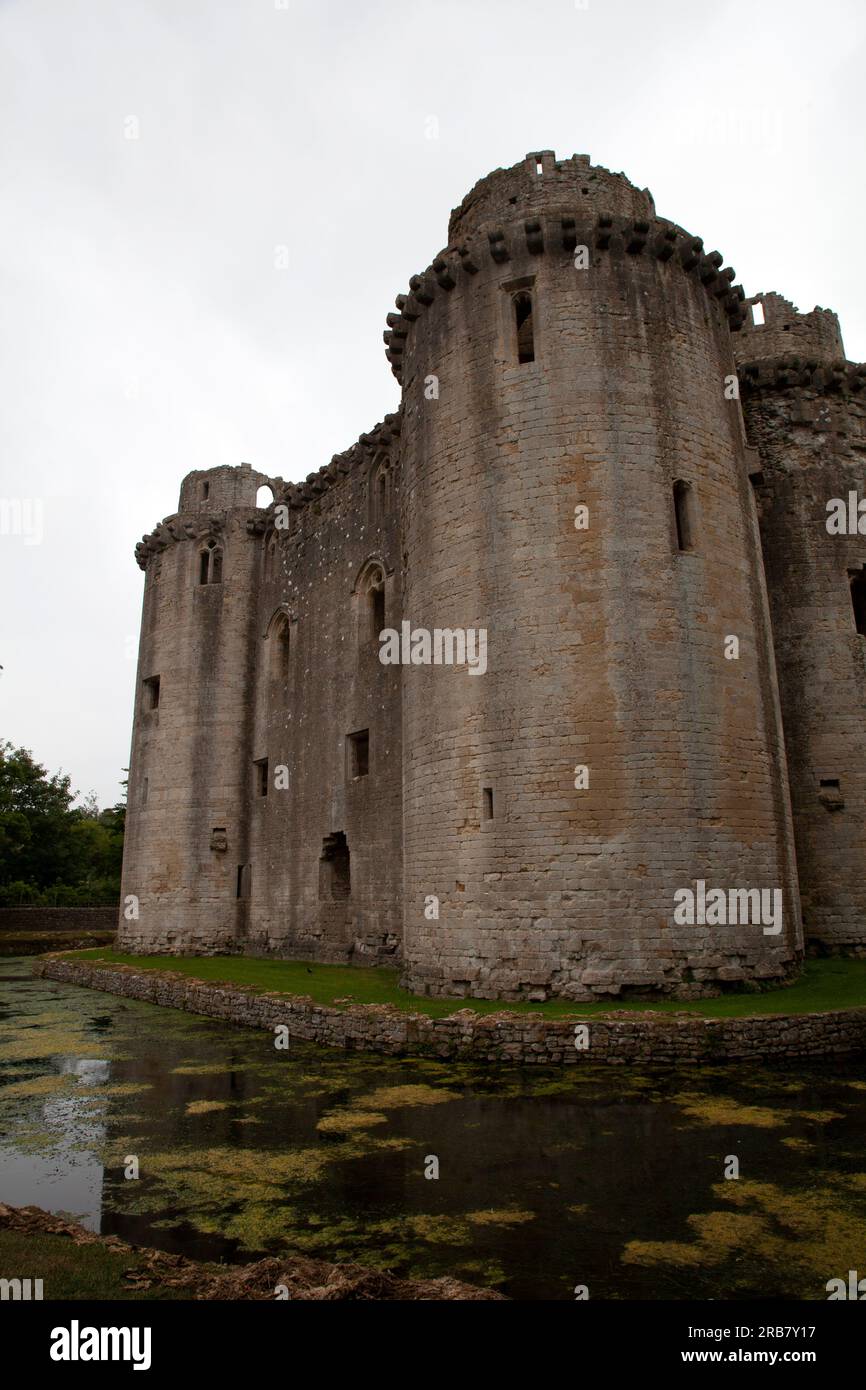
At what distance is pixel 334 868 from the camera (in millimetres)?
22188

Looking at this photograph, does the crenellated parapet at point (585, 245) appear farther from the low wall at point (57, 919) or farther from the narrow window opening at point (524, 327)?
the low wall at point (57, 919)

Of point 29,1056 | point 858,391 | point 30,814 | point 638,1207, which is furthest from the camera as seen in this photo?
point 30,814

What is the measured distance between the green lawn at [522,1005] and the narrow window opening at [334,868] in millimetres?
1913

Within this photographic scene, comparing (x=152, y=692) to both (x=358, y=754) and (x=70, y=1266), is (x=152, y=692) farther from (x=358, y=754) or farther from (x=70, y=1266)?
(x=70, y=1266)

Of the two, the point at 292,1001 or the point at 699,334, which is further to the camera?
the point at 699,334

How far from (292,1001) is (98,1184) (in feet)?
23.0

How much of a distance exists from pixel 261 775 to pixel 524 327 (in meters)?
15.3

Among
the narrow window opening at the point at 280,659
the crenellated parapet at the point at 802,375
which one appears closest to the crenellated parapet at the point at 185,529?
the narrow window opening at the point at 280,659

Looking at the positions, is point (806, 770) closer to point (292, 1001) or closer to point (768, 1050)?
point (768, 1050)

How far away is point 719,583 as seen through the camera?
46.4 feet

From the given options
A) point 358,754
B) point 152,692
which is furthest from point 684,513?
point 152,692

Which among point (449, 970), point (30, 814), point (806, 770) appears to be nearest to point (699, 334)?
point (806, 770)

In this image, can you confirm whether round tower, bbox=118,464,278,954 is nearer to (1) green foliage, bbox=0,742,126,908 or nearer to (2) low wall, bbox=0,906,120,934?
(2) low wall, bbox=0,906,120,934

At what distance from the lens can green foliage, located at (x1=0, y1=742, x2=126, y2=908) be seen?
1682 inches
